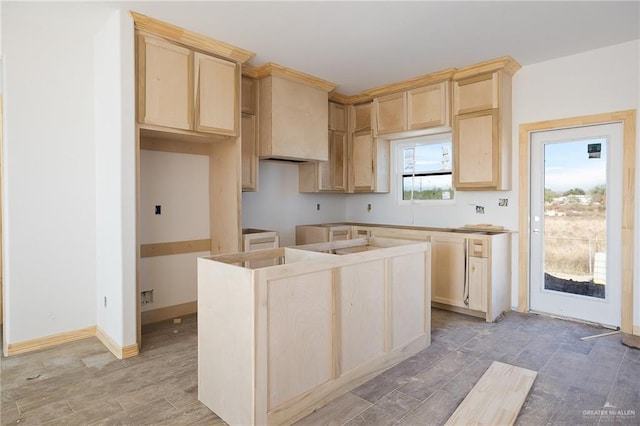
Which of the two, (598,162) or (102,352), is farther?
(598,162)

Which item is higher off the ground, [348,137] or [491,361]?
[348,137]

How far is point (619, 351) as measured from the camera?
305 cm

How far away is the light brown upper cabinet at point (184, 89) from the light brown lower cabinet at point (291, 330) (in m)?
1.61

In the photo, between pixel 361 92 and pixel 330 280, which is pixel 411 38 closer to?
pixel 361 92

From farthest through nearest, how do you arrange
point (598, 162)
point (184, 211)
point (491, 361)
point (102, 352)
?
point (184, 211) → point (598, 162) → point (102, 352) → point (491, 361)

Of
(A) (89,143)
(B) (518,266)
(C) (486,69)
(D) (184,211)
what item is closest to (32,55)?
(A) (89,143)

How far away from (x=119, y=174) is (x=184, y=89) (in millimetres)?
981

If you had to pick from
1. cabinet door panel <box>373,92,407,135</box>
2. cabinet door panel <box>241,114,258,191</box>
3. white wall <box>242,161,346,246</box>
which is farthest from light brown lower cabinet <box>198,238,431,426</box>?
cabinet door panel <box>373,92,407,135</box>

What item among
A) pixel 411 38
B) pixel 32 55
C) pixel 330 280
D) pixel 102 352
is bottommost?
pixel 102 352

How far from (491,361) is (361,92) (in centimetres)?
382

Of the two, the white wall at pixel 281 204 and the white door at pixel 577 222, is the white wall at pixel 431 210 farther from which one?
the white wall at pixel 281 204

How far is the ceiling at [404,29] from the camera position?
114 inches

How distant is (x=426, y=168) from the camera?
5094 millimetres

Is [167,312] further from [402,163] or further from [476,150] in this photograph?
[476,150]
